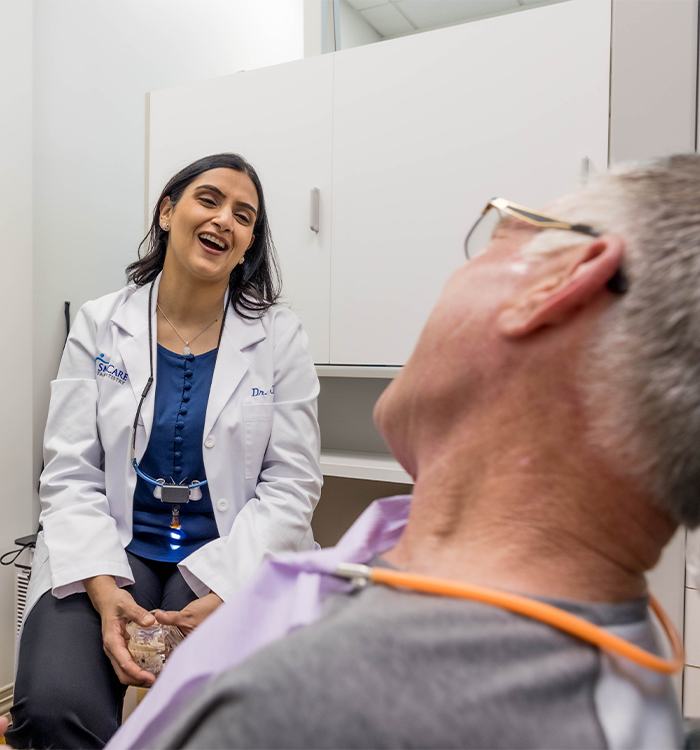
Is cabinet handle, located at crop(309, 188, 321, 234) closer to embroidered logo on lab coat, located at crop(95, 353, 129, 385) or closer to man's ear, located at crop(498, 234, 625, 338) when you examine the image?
embroidered logo on lab coat, located at crop(95, 353, 129, 385)

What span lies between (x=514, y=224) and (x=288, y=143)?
1.63 m

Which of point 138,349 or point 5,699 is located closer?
point 138,349

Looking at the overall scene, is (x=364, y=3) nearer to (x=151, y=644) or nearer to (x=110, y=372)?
(x=110, y=372)

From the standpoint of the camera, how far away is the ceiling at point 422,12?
2609 millimetres

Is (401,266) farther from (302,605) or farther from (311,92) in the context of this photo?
(302,605)

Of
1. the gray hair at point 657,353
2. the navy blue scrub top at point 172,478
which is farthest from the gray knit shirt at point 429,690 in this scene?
Answer: the navy blue scrub top at point 172,478

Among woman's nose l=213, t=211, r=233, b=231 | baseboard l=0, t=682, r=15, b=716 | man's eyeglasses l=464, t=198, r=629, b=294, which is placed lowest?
baseboard l=0, t=682, r=15, b=716

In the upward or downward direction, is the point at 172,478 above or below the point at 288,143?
below

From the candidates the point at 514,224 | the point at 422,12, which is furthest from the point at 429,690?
the point at 422,12

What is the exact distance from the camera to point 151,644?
3.82ft

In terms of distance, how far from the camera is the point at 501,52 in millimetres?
1743

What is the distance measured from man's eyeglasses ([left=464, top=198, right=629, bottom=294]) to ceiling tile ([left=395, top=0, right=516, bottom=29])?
7.97ft

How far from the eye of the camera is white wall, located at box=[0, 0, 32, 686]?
1.91 m

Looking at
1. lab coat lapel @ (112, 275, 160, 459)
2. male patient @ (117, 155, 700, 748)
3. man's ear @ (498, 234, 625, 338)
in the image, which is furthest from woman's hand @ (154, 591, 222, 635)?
man's ear @ (498, 234, 625, 338)
